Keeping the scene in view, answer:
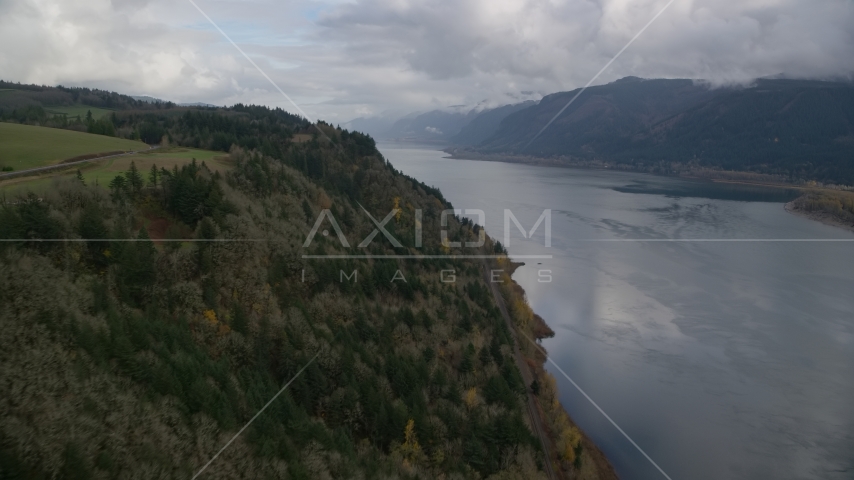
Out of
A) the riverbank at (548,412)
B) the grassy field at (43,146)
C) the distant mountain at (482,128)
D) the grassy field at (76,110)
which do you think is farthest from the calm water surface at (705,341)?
the distant mountain at (482,128)

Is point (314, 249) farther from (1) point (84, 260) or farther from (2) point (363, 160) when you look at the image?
(2) point (363, 160)

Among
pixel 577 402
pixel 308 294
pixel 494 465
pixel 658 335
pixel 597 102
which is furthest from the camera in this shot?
pixel 597 102

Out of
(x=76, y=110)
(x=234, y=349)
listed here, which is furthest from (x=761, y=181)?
(x=234, y=349)

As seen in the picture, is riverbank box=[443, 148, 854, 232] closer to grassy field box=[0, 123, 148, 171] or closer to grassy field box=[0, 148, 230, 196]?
grassy field box=[0, 148, 230, 196]

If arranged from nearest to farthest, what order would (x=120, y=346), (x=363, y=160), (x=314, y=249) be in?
(x=120, y=346) < (x=314, y=249) < (x=363, y=160)

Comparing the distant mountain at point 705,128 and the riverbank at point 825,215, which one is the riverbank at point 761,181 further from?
the distant mountain at point 705,128

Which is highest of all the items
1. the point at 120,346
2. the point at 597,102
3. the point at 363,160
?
the point at 597,102

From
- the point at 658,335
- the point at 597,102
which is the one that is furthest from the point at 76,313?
the point at 597,102
